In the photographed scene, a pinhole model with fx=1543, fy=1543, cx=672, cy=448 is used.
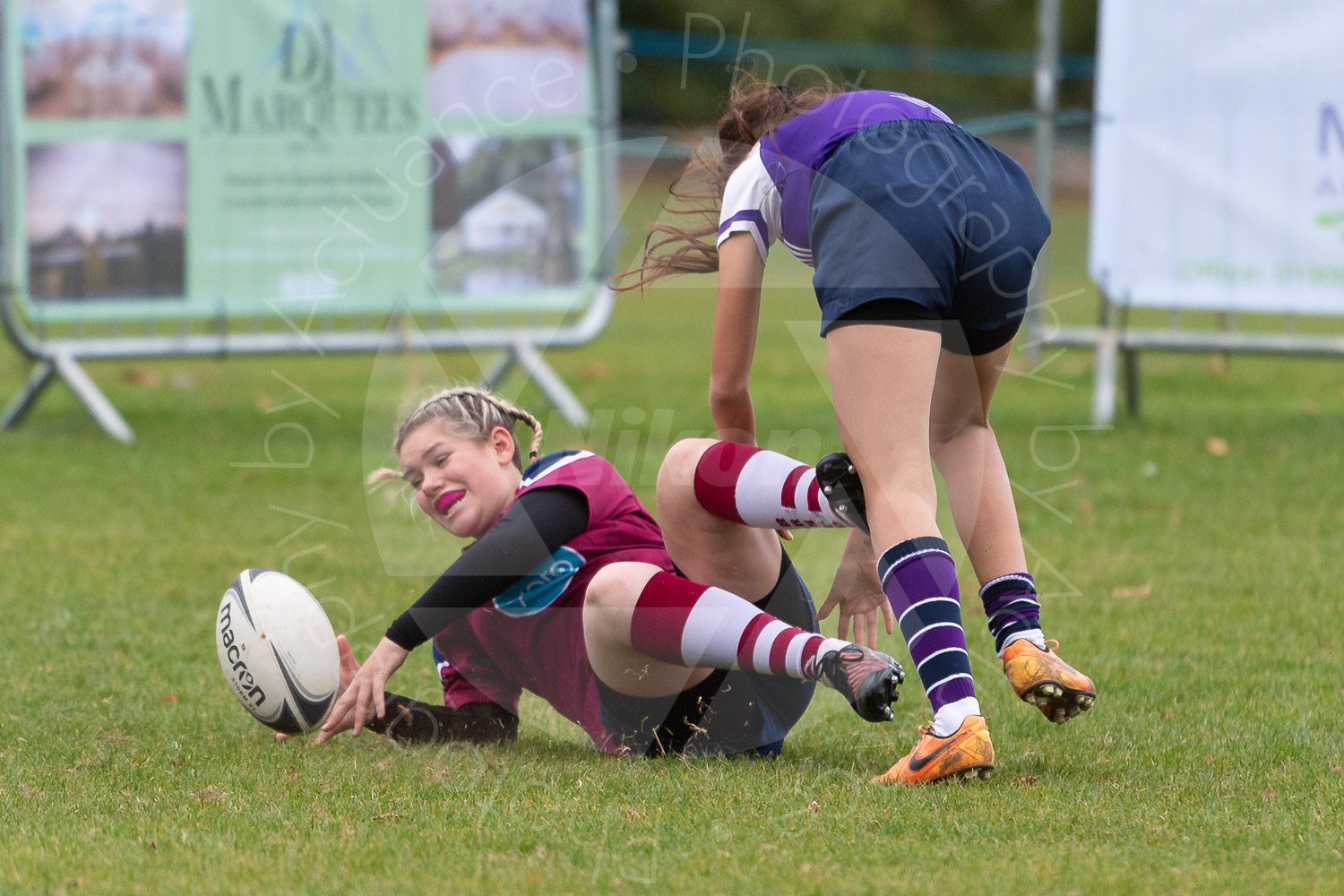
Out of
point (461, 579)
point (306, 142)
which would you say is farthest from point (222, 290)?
point (461, 579)

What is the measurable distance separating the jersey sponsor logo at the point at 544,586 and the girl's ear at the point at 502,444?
0.89 ft

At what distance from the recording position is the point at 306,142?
739 centimetres

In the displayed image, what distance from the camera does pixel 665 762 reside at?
2887 mm

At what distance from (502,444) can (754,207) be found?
2.32 ft

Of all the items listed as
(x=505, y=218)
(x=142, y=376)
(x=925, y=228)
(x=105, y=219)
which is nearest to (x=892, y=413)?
(x=925, y=228)

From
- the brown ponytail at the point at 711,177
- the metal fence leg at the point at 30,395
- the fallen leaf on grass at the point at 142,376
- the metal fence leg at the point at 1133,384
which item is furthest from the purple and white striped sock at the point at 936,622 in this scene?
the fallen leaf on grass at the point at 142,376

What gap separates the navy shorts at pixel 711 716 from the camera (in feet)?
9.67

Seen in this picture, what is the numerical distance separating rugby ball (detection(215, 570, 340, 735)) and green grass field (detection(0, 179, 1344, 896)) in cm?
10

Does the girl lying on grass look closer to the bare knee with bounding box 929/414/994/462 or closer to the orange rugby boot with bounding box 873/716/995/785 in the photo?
the orange rugby boot with bounding box 873/716/995/785

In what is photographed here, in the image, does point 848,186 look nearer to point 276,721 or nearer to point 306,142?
point 276,721

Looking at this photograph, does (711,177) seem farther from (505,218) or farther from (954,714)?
(505,218)

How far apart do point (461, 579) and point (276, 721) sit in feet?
1.83

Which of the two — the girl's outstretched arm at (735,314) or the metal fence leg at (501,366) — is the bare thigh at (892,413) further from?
the metal fence leg at (501,366)

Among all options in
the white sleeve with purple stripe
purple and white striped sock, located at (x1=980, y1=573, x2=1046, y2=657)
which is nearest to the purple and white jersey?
the white sleeve with purple stripe
